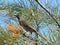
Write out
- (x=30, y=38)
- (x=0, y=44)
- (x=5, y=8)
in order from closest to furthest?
1. (x=0, y=44)
2. (x=30, y=38)
3. (x=5, y=8)

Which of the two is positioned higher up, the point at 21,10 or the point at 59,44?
the point at 21,10

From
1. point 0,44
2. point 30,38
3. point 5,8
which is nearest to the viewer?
point 0,44

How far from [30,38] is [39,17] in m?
0.23

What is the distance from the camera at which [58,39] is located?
1.04m

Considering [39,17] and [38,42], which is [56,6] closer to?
[39,17]

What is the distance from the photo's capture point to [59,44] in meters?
0.99

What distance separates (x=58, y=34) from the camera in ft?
3.42

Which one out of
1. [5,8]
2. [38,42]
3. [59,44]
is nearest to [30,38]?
[38,42]

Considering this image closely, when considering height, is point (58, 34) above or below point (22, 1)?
below

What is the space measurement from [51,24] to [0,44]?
444 mm

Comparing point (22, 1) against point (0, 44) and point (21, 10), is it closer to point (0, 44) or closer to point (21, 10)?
point (21, 10)

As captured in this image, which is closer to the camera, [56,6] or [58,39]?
[58,39]

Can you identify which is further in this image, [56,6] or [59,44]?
[56,6]

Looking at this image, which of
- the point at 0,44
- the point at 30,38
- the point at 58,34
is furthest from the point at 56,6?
the point at 0,44
